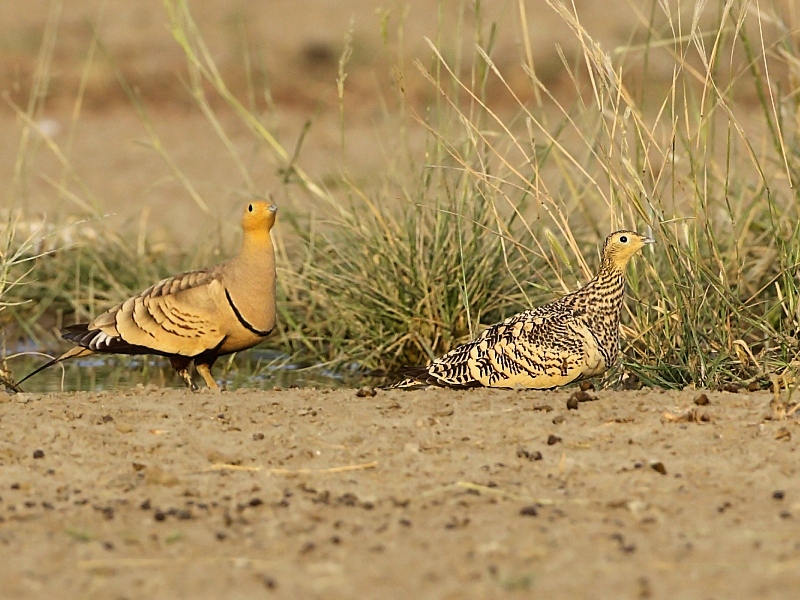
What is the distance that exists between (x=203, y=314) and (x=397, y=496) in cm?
220

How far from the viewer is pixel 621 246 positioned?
5090mm

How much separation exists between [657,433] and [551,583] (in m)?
1.36

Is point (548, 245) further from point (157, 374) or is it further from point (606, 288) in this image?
point (157, 374)

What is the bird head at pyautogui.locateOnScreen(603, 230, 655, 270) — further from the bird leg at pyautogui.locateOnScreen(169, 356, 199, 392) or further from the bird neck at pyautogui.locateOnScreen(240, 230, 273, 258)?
the bird leg at pyautogui.locateOnScreen(169, 356, 199, 392)

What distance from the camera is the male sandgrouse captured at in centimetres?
574

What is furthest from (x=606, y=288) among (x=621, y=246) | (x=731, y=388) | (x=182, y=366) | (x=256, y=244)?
(x=182, y=366)

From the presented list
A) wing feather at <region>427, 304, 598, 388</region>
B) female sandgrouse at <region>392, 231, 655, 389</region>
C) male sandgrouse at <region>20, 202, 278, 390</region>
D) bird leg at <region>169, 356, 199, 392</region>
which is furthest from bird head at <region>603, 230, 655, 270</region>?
bird leg at <region>169, 356, 199, 392</region>

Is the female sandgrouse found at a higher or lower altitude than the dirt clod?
higher

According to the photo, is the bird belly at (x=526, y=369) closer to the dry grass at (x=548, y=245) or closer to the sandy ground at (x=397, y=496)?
the sandy ground at (x=397, y=496)

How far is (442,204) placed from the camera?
642 centimetres

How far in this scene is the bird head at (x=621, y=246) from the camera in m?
5.07

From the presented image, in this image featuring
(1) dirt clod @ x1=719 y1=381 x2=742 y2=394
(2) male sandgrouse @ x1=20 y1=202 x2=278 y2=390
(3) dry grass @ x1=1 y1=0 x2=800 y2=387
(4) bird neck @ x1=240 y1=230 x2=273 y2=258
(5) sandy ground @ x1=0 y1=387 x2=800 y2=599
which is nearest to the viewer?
(5) sandy ground @ x1=0 y1=387 x2=800 y2=599

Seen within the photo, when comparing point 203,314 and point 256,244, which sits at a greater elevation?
point 256,244

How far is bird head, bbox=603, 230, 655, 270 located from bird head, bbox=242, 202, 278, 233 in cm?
156
